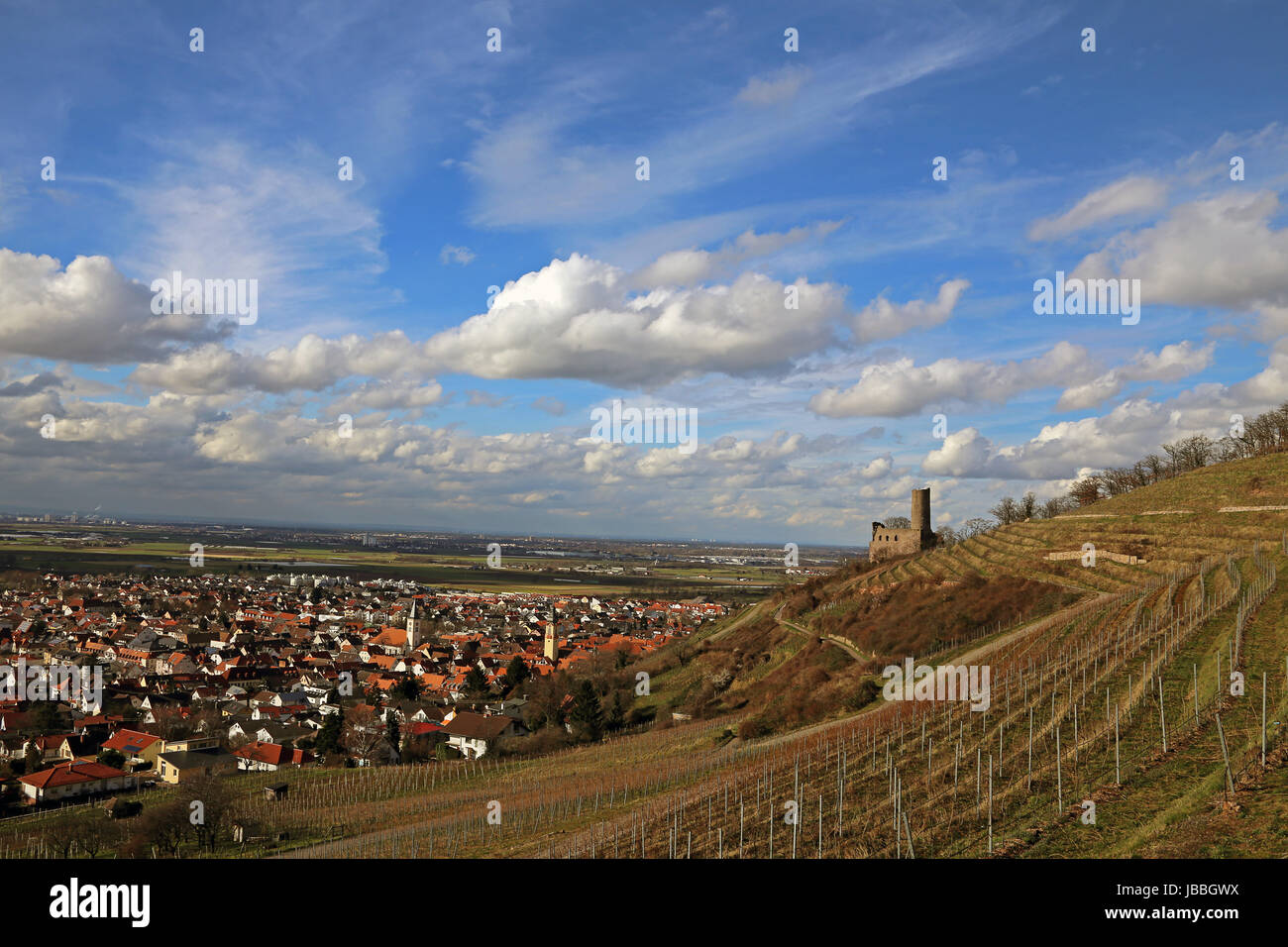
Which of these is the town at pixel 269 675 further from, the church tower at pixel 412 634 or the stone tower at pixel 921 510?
the stone tower at pixel 921 510

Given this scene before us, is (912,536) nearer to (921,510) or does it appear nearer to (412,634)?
(921,510)

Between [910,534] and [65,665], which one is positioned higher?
[910,534]

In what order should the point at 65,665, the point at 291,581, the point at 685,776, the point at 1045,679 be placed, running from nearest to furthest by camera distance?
the point at 1045,679
the point at 685,776
the point at 65,665
the point at 291,581

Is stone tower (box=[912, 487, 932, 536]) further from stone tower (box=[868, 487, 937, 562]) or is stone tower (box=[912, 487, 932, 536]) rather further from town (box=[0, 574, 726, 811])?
town (box=[0, 574, 726, 811])

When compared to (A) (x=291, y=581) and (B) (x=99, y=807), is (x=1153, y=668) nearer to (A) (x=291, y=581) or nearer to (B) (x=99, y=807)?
(B) (x=99, y=807)

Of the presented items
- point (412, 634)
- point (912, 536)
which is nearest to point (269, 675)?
point (412, 634)

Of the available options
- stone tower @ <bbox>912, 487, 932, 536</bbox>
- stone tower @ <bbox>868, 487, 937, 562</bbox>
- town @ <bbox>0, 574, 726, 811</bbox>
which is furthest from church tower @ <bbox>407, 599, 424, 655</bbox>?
stone tower @ <bbox>912, 487, 932, 536</bbox>

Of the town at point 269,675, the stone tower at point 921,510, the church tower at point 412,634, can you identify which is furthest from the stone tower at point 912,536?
the church tower at point 412,634
